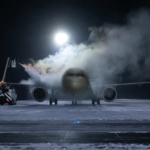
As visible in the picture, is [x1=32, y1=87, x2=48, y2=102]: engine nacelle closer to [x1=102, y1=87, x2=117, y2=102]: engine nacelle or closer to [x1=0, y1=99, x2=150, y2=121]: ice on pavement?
[x1=102, y1=87, x2=117, y2=102]: engine nacelle

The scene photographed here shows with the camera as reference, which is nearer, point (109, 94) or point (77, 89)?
point (77, 89)

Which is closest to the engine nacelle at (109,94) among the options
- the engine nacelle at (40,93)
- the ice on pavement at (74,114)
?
the engine nacelle at (40,93)

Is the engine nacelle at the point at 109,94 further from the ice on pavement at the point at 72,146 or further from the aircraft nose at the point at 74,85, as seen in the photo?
the ice on pavement at the point at 72,146

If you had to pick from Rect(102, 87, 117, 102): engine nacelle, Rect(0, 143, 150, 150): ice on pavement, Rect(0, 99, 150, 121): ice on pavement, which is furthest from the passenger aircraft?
Rect(0, 143, 150, 150): ice on pavement

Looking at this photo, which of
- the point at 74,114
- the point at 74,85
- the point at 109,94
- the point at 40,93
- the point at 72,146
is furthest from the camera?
the point at 40,93

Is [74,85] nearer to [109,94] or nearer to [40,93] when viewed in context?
[109,94]

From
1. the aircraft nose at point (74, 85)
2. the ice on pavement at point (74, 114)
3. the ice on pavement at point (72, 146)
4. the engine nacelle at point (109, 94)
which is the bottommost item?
the ice on pavement at point (72, 146)

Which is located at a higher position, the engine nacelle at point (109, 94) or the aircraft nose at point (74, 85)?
the aircraft nose at point (74, 85)

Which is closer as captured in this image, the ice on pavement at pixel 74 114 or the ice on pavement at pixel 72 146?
the ice on pavement at pixel 72 146

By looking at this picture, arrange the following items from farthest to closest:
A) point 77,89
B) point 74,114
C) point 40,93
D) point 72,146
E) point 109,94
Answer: point 40,93 → point 109,94 → point 77,89 → point 74,114 → point 72,146

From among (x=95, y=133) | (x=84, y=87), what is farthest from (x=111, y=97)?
(x=95, y=133)

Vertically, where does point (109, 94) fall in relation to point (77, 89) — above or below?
below

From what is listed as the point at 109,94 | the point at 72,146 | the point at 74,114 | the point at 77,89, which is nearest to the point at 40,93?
the point at 77,89

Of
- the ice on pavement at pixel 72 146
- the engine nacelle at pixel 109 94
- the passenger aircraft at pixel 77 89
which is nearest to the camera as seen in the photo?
the ice on pavement at pixel 72 146
